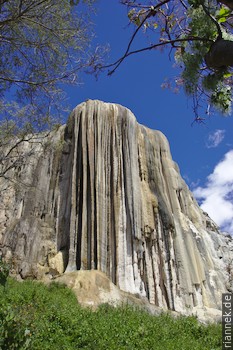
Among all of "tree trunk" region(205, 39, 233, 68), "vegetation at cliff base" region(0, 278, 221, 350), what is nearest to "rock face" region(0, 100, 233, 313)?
"vegetation at cliff base" region(0, 278, 221, 350)

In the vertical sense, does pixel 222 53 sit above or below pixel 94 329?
above

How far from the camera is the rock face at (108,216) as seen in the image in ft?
59.6

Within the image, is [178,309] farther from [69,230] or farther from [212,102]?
[212,102]

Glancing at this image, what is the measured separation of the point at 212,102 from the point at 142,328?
257 inches

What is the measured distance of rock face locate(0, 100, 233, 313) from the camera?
18156 mm

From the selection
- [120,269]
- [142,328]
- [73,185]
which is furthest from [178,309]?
[142,328]

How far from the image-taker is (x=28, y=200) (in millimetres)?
20688

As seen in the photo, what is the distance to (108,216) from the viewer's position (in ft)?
62.3

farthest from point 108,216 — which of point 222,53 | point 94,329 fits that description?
point 222,53

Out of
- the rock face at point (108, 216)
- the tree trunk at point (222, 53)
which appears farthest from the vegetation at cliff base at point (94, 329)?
the rock face at point (108, 216)

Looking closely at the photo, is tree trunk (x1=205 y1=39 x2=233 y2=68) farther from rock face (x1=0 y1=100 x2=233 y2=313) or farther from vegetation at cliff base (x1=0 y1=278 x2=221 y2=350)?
rock face (x1=0 y1=100 x2=233 y2=313)

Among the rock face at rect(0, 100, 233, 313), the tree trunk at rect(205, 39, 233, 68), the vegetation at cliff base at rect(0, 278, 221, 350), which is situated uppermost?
the rock face at rect(0, 100, 233, 313)

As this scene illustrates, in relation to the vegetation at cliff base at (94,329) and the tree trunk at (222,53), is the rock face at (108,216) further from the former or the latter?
the tree trunk at (222,53)

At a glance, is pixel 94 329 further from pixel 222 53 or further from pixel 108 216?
pixel 108 216
